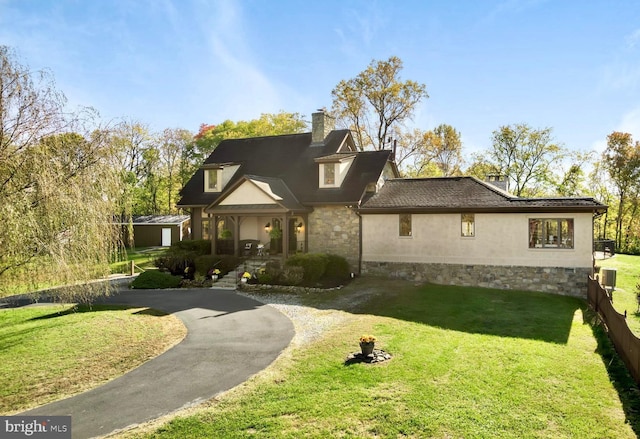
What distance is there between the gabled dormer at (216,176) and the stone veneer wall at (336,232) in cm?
670

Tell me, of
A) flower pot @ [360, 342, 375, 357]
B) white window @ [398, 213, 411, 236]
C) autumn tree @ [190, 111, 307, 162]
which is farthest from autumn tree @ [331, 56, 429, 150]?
flower pot @ [360, 342, 375, 357]

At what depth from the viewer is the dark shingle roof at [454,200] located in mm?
17094

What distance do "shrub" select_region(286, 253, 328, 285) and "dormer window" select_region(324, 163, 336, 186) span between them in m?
5.09

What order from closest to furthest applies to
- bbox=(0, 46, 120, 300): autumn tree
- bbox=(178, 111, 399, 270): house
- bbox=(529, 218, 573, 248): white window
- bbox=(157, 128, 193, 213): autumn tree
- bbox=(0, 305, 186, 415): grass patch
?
1. bbox=(0, 305, 186, 415): grass patch
2. bbox=(0, 46, 120, 300): autumn tree
3. bbox=(529, 218, 573, 248): white window
4. bbox=(178, 111, 399, 270): house
5. bbox=(157, 128, 193, 213): autumn tree

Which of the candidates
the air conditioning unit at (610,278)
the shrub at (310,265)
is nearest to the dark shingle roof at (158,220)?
the shrub at (310,265)

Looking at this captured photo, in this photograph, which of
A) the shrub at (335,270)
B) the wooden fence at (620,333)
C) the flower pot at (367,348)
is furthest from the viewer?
the shrub at (335,270)

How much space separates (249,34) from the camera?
15.9m

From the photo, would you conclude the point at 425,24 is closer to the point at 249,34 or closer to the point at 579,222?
the point at 249,34

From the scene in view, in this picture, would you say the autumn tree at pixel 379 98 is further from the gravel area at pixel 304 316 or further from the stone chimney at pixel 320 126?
the gravel area at pixel 304 316

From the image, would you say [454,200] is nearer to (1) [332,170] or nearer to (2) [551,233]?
(2) [551,233]

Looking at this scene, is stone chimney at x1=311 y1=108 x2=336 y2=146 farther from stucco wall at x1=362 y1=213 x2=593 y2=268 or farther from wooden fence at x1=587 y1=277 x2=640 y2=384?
wooden fence at x1=587 y1=277 x2=640 y2=384

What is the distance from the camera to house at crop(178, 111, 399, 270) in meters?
20.7

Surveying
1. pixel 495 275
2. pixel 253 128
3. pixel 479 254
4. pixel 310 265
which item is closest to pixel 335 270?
pixel 310 265

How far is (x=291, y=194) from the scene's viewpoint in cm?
2228
